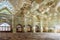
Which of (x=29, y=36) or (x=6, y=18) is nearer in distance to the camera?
(x=6, y=18)

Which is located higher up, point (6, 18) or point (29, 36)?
point (6, 18)

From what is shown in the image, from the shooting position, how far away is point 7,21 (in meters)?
14.3

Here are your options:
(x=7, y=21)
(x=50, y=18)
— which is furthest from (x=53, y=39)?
(x=7, y=21)

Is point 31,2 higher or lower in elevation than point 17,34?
higher

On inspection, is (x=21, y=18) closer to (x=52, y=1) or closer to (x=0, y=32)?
(x=0, y=32)

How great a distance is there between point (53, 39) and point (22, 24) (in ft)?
10.3

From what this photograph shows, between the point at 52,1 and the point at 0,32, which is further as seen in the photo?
the point at 52,1

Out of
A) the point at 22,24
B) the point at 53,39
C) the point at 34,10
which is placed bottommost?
the point at 53,39

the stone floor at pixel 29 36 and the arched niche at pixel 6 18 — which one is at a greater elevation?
the arched niche at pixel 6 18

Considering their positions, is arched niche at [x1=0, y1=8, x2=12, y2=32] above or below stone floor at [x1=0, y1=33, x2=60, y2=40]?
above

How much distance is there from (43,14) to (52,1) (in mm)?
1432

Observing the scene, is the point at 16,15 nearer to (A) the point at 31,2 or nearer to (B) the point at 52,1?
(A) the point at 31,2

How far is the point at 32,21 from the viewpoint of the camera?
48.4 feet

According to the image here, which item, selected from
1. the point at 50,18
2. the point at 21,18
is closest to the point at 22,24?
the point at 21,18
